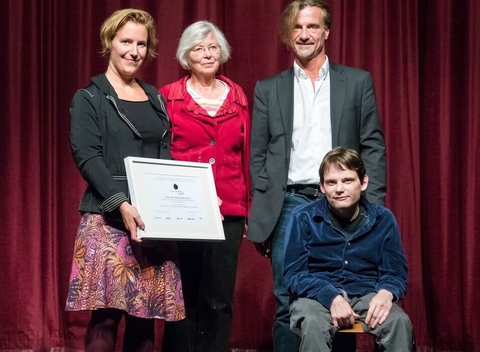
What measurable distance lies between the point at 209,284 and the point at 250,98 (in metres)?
1.50

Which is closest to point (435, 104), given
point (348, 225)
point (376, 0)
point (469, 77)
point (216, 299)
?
point (469, 77)

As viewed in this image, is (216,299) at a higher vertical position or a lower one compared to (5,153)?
lower

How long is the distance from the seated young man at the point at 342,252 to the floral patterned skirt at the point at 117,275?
1.68 ft

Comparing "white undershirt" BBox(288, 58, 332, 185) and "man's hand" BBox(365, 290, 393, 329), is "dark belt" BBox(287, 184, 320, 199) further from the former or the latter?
"man's hand" BBox(365, 290, 393, 329)

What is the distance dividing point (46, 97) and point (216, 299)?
1870 millimetres

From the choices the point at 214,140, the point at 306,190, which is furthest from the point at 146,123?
the point at 306,190

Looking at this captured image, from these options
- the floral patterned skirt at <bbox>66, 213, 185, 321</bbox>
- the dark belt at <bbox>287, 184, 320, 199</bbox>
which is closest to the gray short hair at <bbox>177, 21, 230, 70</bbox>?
the dark belt at <bbox>287, 184, 320, 199</bbox>

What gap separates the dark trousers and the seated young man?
1.19 feet

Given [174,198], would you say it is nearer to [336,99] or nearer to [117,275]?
[117,275]

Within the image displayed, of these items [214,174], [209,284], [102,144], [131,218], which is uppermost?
[102,144]

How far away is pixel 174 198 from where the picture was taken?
3.04 m

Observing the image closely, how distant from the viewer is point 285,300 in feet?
10.9

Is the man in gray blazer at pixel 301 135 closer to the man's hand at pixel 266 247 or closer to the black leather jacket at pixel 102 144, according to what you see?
the man's hand at pixel 266 247

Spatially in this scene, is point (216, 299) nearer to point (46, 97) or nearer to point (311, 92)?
point (311, 92)
